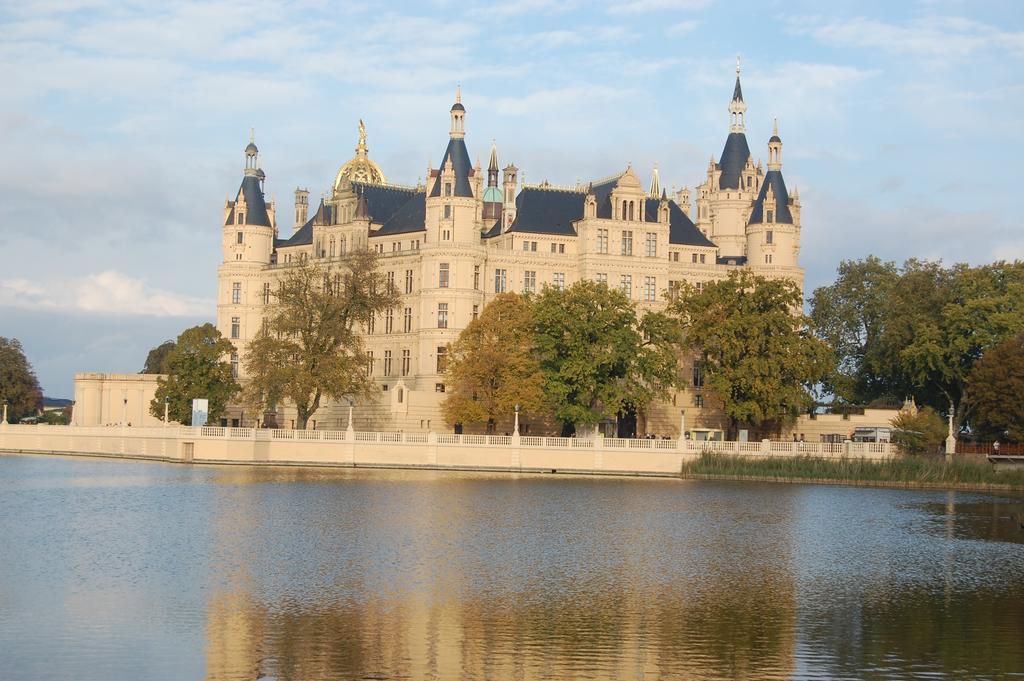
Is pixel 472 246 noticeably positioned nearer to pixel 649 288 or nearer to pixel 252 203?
pixel 649 288

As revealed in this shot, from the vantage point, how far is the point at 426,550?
41875 millimetres

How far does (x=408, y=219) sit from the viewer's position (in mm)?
108625

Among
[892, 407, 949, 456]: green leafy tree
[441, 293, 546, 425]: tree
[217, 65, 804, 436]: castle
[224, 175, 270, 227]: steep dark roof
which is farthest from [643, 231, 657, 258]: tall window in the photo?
[224, 175, 270, 227]: steep dark roof

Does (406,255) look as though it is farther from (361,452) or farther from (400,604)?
(400,604)

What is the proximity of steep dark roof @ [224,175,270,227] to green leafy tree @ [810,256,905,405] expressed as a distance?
39835 mm

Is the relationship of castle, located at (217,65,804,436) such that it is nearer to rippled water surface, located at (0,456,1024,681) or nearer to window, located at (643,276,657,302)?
window, located at (643,276,657,302)

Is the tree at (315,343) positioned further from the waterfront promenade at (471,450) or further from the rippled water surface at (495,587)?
the rippled water surface at (495,587)

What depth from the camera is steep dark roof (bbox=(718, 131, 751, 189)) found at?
117250 millimetres

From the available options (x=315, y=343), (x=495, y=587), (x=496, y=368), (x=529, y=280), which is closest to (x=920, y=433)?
(x=496, y=368)

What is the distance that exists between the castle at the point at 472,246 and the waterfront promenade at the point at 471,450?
455 inches

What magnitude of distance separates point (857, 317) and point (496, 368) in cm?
3183

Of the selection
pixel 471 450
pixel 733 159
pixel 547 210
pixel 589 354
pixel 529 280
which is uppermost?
pixel 733 159

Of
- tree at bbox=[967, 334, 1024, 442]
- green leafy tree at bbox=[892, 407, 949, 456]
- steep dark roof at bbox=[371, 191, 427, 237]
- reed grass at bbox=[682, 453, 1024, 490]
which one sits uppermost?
steep dark roof at bbox=[371, 191, 427, 237]

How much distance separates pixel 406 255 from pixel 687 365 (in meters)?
19.5
